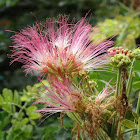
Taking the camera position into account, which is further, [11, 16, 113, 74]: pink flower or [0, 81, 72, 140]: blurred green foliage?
[0, 81, 72, 140]: blurred green foliage

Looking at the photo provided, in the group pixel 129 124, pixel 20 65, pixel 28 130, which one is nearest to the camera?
pixel 129 124

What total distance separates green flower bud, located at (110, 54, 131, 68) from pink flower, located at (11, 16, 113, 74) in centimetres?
7

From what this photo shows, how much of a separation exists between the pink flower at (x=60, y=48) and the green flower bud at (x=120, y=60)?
66 millimetres

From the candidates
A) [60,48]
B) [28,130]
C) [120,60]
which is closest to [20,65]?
[60,48]

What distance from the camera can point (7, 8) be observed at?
11.8ft

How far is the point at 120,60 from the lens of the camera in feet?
2.46

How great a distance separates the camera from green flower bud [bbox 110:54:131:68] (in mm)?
736

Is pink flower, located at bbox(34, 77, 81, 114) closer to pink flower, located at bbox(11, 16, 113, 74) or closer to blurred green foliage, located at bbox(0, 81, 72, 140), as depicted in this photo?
pink flower, located at bbox(11, 16, 113, 74)

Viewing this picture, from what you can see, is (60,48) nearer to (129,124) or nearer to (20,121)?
(129,124)

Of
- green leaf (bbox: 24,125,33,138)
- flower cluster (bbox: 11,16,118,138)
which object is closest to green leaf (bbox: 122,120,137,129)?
flower cluster (bbox: 11,16,118,138)

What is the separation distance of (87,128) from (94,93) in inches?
4.8

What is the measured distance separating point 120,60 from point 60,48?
0.18m

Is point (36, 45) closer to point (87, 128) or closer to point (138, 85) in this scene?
point (87, 128)

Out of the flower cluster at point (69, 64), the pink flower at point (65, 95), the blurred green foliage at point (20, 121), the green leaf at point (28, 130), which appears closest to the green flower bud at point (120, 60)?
the flower cluster at point (69, 64)
